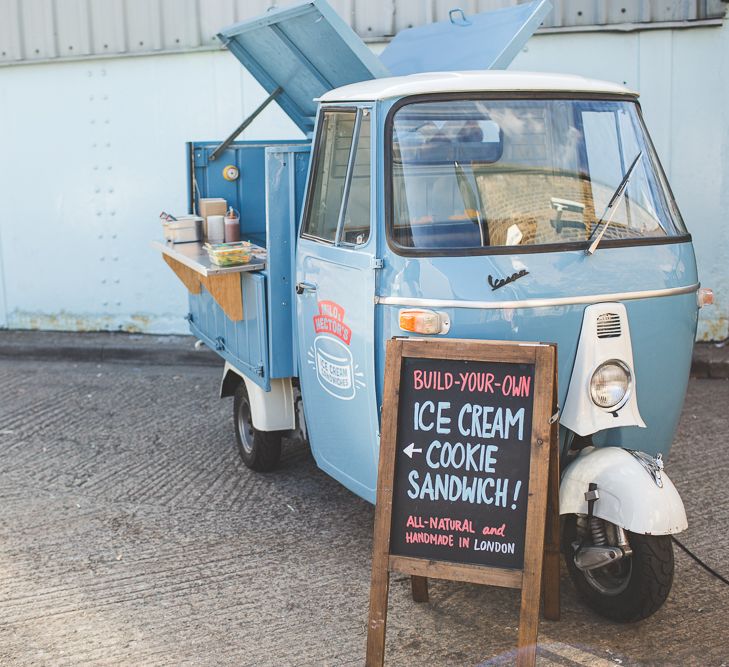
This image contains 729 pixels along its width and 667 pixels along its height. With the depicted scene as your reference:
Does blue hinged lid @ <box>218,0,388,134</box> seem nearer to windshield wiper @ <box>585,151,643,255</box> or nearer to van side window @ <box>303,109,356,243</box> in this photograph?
van side window @ <box>303,109,356,243</box>

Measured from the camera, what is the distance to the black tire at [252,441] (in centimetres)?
580

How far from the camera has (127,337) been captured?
30.9 feet

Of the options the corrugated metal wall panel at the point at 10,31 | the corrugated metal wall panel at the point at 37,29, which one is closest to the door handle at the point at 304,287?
the corrugated metal wall panel at the point at 37,29

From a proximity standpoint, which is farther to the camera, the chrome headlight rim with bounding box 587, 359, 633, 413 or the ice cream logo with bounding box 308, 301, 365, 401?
the ice cream logo with bounding box 308, 301, 365, 401

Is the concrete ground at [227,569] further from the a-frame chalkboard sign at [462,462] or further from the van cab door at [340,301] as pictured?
the van cab door at [340,301]

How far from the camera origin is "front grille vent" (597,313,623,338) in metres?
4.07

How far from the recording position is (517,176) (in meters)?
4.27

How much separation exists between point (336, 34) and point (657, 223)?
1883 mm

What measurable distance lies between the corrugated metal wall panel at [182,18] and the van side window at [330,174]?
157 inches

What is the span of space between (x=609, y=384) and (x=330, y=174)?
1.60m

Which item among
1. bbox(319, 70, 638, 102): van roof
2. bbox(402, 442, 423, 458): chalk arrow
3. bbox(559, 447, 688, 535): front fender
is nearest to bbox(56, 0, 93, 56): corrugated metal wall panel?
bbox(319, 70, 638, 102): van roof

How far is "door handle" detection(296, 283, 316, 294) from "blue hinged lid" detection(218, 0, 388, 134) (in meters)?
1.19

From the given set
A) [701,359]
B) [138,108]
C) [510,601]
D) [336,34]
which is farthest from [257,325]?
[138,108]

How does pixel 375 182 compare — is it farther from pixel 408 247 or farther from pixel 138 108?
pixel 138 108
